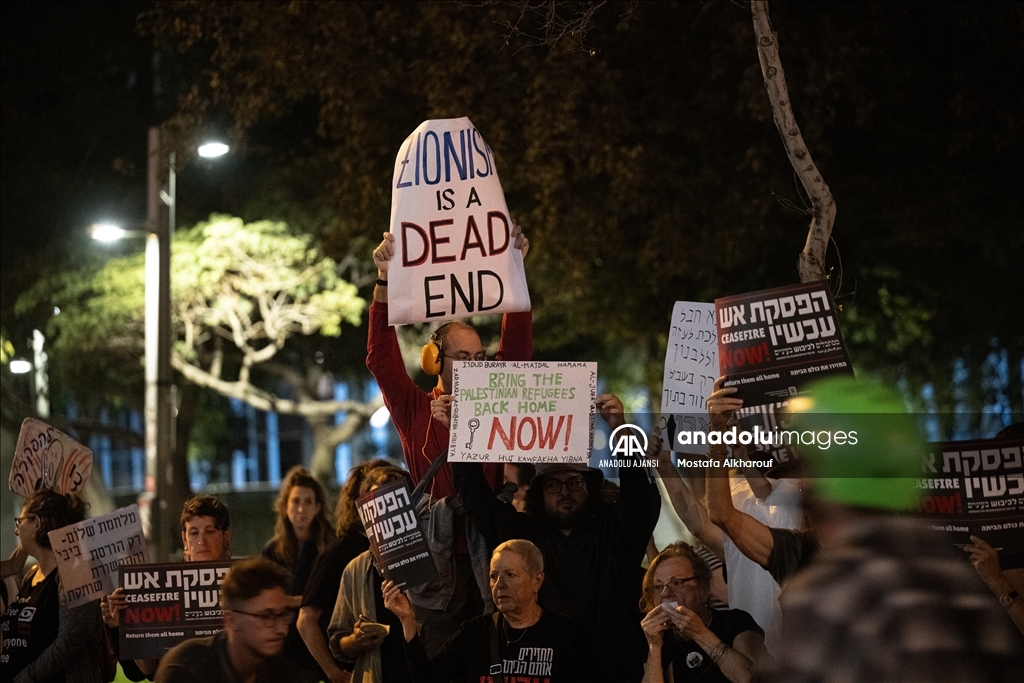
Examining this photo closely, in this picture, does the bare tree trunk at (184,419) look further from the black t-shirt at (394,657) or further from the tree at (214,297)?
the black t-shirt at (394,657)

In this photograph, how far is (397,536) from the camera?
19.6ft

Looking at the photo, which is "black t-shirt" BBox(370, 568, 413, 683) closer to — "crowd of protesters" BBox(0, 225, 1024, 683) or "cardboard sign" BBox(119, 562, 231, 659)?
"crowd of protesters" BBox(0, 225, 1024, 683)

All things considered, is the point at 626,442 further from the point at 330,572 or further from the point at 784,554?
the point at 330,572

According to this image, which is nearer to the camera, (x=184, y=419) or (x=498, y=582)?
(x=498, y=582)

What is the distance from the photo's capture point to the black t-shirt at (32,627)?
6723 millimetres

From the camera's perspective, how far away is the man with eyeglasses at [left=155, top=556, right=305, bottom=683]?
13.9ft

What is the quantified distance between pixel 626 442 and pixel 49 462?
11.9 ft

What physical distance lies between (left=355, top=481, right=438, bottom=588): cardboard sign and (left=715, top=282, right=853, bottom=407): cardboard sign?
1512 millimetres

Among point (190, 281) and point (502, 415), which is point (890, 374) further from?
point (502, 415)

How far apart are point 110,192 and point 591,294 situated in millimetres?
6873

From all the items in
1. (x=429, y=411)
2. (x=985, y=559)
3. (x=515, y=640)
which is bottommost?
(x=515, y=640)

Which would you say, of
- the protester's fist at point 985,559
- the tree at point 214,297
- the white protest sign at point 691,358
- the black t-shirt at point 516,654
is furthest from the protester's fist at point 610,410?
the tree at point 214,297

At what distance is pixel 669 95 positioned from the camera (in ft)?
43.2

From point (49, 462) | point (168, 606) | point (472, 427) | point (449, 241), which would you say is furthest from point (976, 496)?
point (49, 462)
